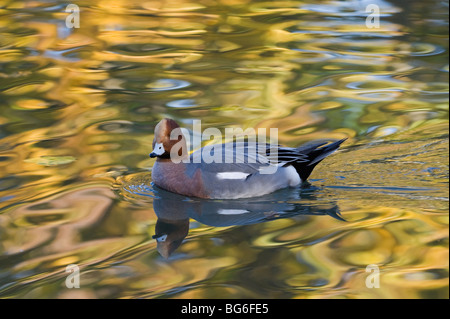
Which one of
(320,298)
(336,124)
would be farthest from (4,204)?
(336,124)

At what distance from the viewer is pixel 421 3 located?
11711mm

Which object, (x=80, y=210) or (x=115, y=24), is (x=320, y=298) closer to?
(x=80, y=210)

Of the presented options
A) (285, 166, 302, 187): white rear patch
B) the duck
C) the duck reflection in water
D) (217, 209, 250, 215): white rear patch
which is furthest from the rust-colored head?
(285, 166, 302, 187): white rear patch

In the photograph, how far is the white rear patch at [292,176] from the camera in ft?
20.5

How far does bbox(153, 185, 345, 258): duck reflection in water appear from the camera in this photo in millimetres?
5551

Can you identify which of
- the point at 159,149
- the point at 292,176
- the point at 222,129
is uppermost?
the point at 159,149

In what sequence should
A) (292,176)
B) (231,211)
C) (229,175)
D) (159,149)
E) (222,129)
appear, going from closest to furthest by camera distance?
(231,211)
(229,175)
(159,149)
(292,176)
(222,129)

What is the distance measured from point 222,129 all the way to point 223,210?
1771 millimetres

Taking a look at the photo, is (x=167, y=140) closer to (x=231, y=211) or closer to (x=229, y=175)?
(x=229, y=175)

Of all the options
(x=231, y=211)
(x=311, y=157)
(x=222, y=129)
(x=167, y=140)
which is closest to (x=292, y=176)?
(x=311, y=157)

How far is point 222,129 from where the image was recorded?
752 centimetres

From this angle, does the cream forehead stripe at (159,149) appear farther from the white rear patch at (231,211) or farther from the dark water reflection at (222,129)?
the white rear patch at (231,211)

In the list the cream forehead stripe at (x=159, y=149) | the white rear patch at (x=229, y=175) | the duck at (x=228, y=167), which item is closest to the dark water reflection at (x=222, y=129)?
the duck at (x=228, y=167)
